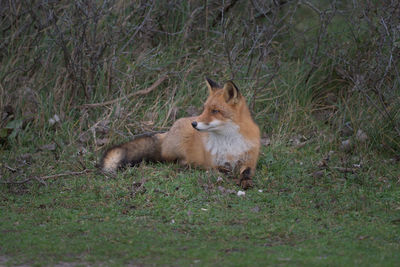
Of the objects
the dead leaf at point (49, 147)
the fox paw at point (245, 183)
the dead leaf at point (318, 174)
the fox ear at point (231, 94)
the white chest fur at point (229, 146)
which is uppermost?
the fox ear at point (231, 94)

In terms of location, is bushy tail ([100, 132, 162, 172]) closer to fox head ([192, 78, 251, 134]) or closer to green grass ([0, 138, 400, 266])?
green grass ([0, 138, 400, 266])

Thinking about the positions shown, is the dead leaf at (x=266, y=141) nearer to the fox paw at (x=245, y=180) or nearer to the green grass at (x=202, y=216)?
the green grass at (x=202, y=216)

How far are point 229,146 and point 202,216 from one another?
5.06 ft

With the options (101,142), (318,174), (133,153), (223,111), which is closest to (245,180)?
(223,111)

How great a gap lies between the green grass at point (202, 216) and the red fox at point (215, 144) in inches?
7.2

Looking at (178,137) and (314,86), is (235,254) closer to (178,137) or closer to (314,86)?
(178,137)

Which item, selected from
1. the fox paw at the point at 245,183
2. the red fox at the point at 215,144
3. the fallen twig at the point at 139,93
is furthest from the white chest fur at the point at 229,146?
the fallen twig at the point at 139,93

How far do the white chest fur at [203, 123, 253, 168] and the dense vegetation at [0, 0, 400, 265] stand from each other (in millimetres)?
385

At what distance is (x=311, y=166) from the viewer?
7.09 m

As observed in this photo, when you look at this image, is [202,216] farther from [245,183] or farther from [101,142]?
[101,142]

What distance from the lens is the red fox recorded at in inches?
260

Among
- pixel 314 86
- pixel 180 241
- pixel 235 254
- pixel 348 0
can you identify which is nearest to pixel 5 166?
pixel 180 241

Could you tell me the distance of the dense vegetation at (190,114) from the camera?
472cm

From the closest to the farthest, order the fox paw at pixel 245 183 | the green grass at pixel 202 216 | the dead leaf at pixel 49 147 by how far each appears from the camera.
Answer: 1. the green grass at pixel 202 216
2. the fox paw at pixel 245 183
3. the dead leaf at pixel 49 147
